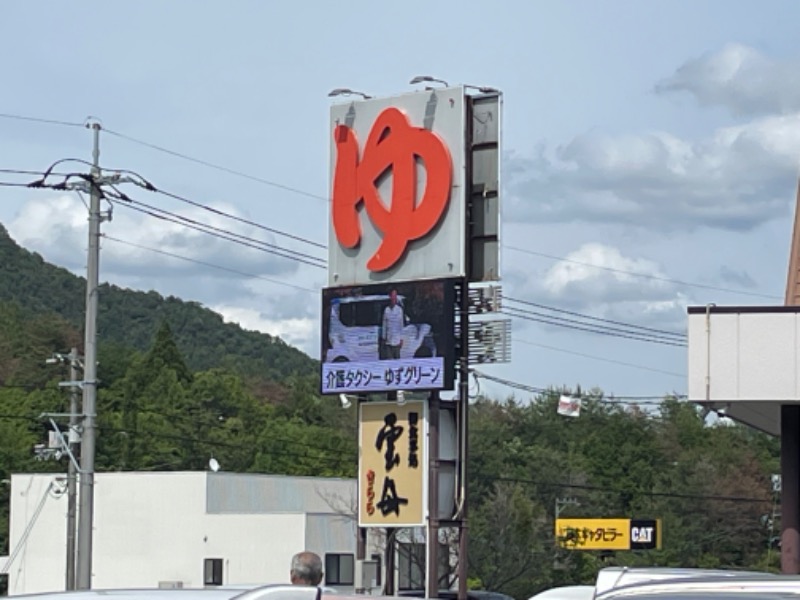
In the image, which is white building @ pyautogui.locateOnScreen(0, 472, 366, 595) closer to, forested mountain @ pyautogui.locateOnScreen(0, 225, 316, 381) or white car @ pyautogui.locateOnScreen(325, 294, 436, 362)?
white car @ pyautogui.locateOnScreen(325, 294, 436, 362)

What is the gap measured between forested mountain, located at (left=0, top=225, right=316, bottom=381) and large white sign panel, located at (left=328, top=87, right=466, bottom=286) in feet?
399

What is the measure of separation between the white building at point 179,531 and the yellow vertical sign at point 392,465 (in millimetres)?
27862

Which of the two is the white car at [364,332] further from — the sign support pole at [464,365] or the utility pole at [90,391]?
the utility pole at [90,391]

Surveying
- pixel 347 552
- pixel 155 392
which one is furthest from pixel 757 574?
pixel 155 392

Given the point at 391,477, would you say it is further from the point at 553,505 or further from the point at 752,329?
the point at 553,505

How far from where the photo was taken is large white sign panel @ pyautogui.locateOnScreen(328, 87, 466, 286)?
26484mm

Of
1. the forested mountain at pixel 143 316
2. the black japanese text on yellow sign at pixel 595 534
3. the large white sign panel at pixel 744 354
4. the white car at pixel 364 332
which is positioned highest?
the forested mountain at pixel 143 316

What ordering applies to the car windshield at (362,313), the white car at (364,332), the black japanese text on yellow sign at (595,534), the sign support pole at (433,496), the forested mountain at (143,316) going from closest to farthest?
the sign support pole at (433,496) < the white car at (364,332) < the car windshield at (362,313) < the black japanese text on yellow sign at (595,534) < the forested mountain at (143,316)

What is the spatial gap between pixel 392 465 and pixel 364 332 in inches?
91.8

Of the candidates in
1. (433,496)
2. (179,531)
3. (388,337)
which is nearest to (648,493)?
(179,531)

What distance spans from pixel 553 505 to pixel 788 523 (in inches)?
2949

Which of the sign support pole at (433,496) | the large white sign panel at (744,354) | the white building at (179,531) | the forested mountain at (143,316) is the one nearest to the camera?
the large white sign panel at (744,354)

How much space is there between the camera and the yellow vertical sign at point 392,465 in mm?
25494

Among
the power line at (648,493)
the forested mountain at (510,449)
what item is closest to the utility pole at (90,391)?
the forested mountain at (510,449)
